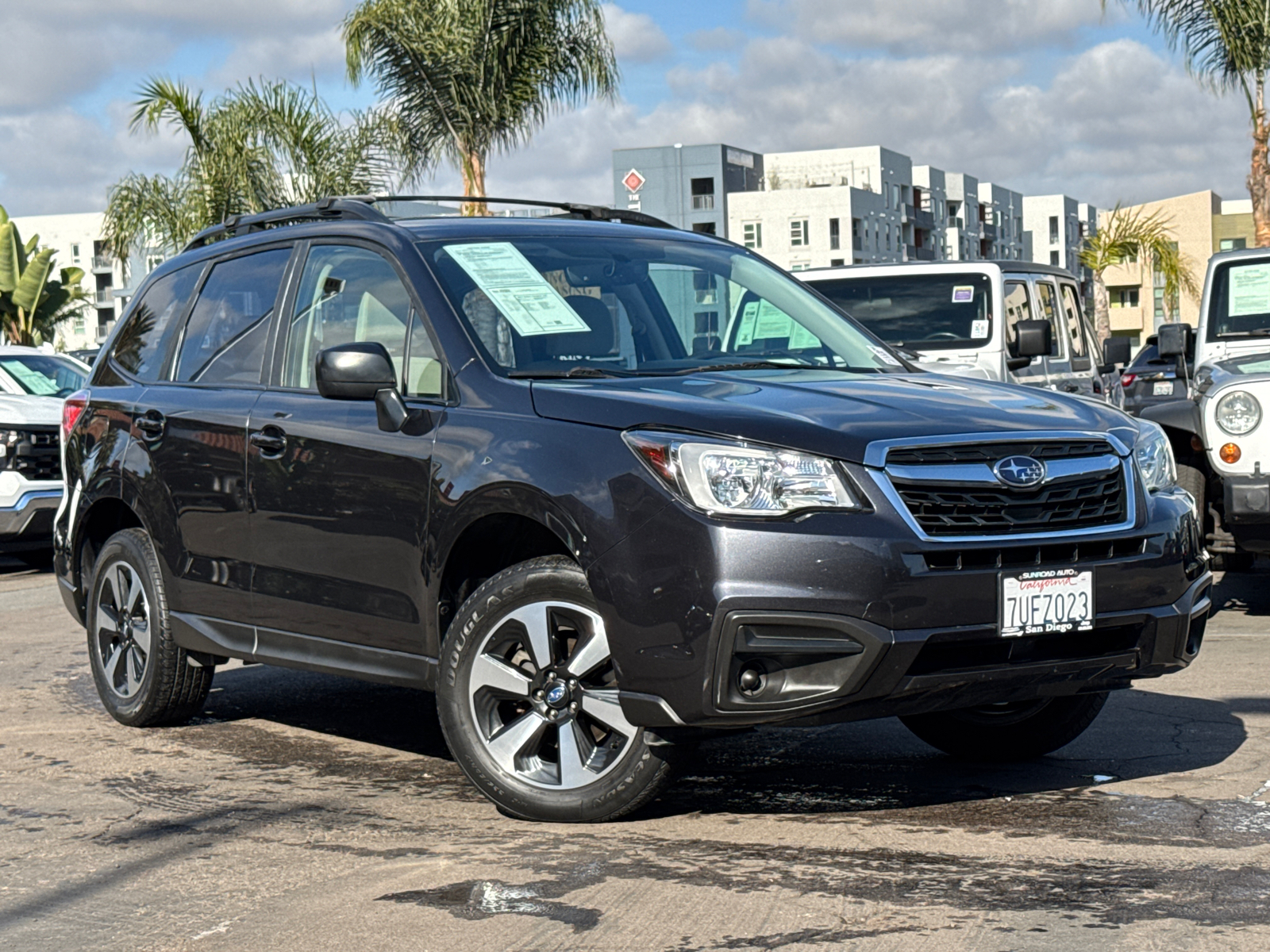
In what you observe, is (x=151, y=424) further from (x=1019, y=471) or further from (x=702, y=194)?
(x=702, y=194)

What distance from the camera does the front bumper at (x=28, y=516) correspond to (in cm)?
1274

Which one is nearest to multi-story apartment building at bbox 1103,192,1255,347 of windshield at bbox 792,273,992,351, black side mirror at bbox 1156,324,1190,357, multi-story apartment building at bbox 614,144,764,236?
multi-story apartment building at bbox 614,144,764,236

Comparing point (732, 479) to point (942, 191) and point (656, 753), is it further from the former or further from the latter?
point (942, 191)

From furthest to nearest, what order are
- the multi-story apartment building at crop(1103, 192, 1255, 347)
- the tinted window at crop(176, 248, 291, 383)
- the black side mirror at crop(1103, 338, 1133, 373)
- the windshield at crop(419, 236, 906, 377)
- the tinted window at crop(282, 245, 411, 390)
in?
the multi-story apartment building at crop(1103, 192, 1255, 347)
the black side mirror at crop(1103, 338, 1133, 373)
the tinted window at crop(176, 248, 291, 383)
the tinted window at crop(282, 245, 411, 390)
the windshield at crop(419, 236, 906, 377)

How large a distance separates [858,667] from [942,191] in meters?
134

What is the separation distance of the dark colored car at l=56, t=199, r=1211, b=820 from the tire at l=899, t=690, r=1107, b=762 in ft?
0.03

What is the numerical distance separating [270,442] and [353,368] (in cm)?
71

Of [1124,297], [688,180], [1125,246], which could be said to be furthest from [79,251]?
[1125,246]

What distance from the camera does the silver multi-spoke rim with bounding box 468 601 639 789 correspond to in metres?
4.68

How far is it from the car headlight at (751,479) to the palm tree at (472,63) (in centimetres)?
1801

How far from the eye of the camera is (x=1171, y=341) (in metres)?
10.9

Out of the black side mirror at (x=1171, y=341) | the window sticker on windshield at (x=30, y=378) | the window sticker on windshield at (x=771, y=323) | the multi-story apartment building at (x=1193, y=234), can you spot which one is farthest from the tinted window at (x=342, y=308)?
the multi-story apartment building at (x=1193, y=234)

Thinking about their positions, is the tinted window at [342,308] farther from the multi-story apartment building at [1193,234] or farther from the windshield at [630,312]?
the multi-story apartment building at [1193,234]

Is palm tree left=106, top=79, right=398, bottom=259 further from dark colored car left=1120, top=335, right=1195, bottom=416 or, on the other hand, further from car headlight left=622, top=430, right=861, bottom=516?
car headlight left=622, top=430, right=861, bottom=516
